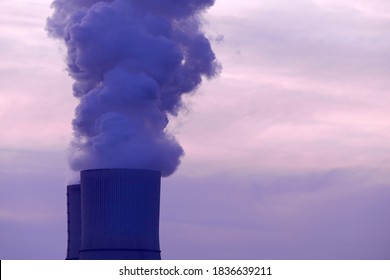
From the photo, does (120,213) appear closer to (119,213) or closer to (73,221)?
(119,213)

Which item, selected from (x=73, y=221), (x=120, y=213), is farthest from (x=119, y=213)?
(x=73, y=221)

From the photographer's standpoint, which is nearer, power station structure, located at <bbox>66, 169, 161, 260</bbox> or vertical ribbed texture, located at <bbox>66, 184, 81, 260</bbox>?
power station structure, located at <bbox>66, 169, 161, 260</bbox>

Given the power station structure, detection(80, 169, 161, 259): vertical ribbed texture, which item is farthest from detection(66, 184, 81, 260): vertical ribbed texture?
detection(80, 169, 161, 259): vertical ribbed texture

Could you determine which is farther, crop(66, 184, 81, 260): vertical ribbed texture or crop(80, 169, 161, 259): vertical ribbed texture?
crop(66, 184, 81, 260): vertical ribbed texture

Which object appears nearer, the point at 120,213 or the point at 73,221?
the point at 120,213

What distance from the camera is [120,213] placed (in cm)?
6103

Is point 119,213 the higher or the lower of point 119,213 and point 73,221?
the lower

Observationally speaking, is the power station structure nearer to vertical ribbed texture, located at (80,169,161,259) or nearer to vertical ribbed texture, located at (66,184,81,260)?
vertical ribbed texture, located at (80,169,161,259)

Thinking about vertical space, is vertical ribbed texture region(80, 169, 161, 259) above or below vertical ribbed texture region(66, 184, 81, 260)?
below

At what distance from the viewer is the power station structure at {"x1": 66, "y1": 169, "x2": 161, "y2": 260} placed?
60.2 meters

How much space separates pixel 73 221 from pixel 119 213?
587cm

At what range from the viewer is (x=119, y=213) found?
61.0 meters
